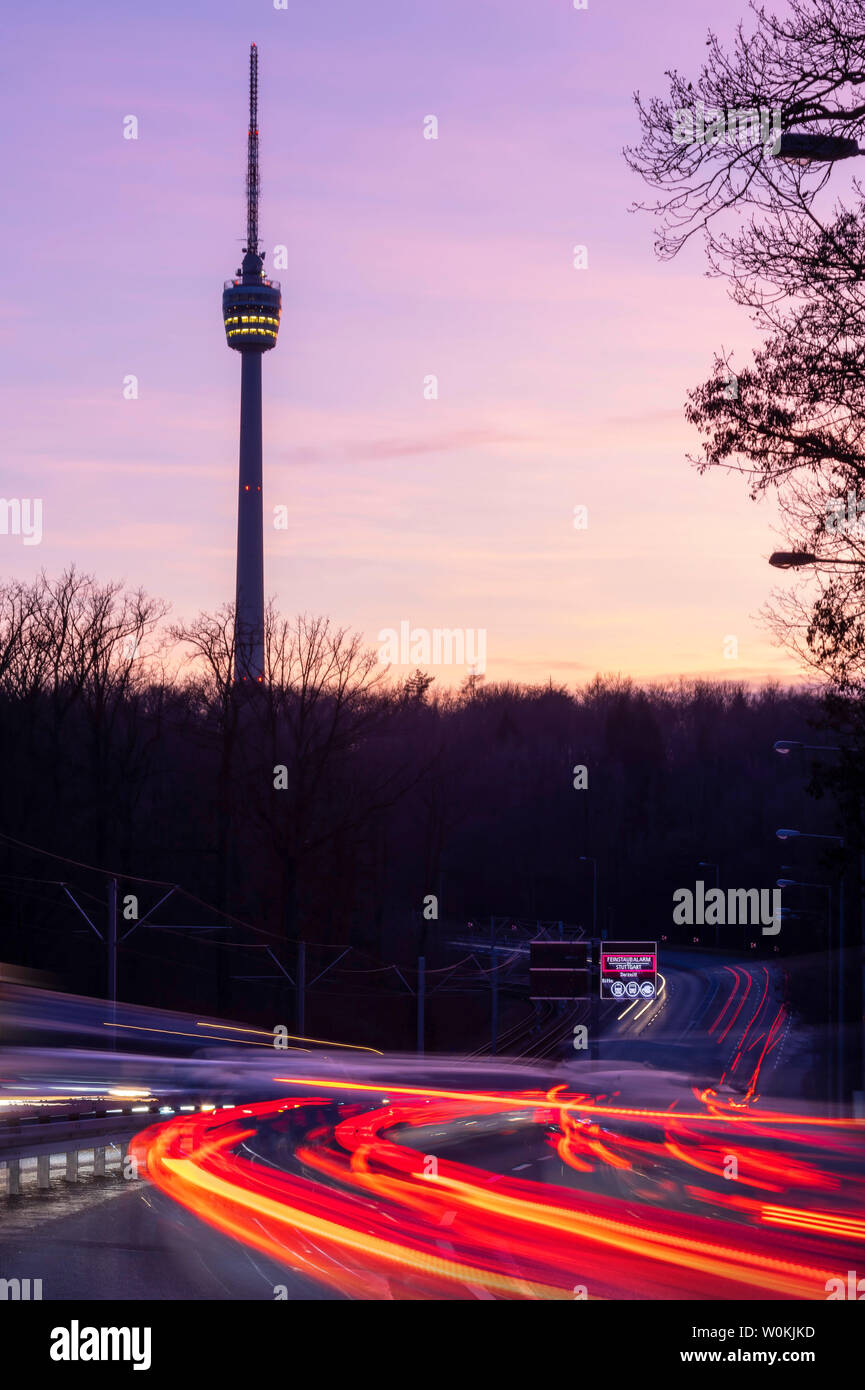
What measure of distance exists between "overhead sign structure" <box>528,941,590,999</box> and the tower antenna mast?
4428 inches

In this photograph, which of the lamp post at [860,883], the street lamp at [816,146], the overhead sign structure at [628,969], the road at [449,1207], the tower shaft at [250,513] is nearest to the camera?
the road at [449,1207]

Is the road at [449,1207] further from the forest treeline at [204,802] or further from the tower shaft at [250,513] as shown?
the tower shaft at [250,513]

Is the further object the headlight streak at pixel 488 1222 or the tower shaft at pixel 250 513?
the tower shaft at pixel 250 513

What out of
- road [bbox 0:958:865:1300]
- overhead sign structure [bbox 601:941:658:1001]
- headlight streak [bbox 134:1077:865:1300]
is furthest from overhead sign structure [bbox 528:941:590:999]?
headlight streak [bbox 134:1077:865:1300]

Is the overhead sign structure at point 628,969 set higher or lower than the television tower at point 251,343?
lower

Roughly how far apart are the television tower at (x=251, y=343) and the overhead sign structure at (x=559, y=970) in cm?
6459

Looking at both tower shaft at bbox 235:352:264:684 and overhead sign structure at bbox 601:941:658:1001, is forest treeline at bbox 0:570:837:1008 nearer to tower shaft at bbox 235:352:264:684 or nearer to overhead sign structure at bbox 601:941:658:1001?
overhead sign structure at bbox 601:941:658:1001

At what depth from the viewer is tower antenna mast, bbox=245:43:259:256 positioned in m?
151

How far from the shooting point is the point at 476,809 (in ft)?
451

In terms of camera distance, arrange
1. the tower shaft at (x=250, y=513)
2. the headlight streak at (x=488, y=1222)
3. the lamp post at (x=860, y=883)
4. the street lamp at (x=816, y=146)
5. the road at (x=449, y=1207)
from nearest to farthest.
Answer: the headlight streak at (x=488, y=1222), the road at (x=449, y=1207), the street lamp at (x=816, y=146), the lamp post at (x=860, y=883), the tower shaft at (x=250, y=513)

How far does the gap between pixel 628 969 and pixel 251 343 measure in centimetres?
10693

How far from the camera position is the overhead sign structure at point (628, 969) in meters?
61.0

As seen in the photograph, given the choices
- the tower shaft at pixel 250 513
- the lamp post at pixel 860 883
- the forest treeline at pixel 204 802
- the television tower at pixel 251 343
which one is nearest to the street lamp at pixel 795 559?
the lamp post at pixel 860 883
